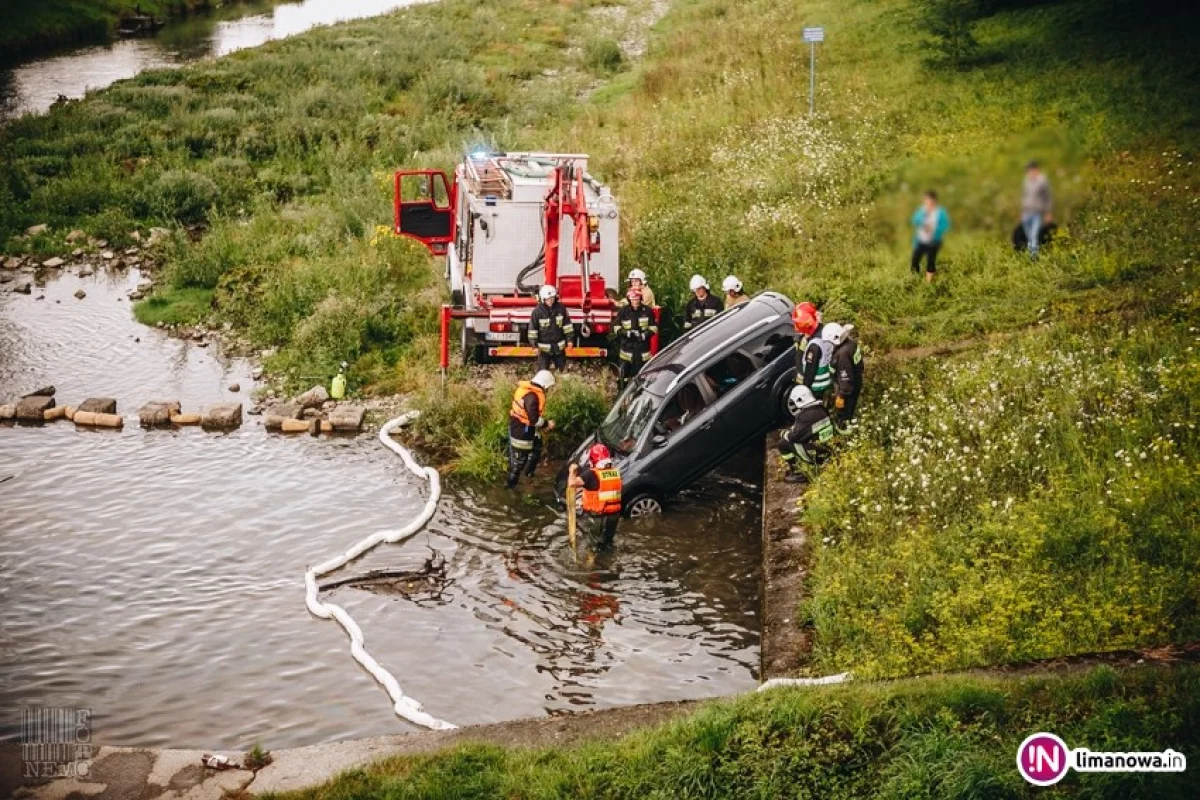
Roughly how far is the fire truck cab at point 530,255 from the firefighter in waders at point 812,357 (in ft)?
14.7

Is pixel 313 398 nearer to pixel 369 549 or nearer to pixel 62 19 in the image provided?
pixel 369 549

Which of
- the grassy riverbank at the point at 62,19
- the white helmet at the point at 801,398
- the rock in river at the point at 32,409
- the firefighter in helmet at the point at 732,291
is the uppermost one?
the grassy riverbank at the point at 62,19

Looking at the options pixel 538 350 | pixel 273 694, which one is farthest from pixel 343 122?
pixel 273 694

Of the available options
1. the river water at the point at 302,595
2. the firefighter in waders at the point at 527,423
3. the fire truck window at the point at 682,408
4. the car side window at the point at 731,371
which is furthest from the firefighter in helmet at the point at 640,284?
the river water at the point at 302,595

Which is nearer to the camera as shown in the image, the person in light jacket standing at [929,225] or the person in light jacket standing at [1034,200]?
the person in light jacket standing at [1034,200]

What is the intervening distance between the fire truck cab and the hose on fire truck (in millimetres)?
1783

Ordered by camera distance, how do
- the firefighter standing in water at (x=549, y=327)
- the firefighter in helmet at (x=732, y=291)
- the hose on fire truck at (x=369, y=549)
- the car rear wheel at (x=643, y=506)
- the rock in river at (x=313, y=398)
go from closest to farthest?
the hose on fire truck at (x=369, y=549), the car rear wheel at (x=643, y=506), the firefighter in helmet at (x=732, y=291), the firefighter standing in water at (x=549, y=327), the rock in river at (x=313, y=398)

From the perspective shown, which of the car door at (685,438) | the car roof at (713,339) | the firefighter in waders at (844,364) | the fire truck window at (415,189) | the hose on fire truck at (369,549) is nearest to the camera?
the hose on fire truck at (369,549)

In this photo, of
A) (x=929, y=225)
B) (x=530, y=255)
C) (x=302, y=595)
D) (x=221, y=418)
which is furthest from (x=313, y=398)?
(x=929, y=225)

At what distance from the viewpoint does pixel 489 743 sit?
8.50m

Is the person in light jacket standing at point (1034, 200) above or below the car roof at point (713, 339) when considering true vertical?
above

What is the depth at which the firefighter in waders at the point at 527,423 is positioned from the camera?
551 inches

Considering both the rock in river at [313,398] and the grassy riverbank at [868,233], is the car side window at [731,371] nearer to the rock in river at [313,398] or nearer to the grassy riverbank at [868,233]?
the grassy riverbank at [868,233]

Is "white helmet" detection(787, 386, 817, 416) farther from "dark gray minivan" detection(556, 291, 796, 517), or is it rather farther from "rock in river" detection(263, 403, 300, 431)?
"rock in river" detection(263, 403, 300, 431)
